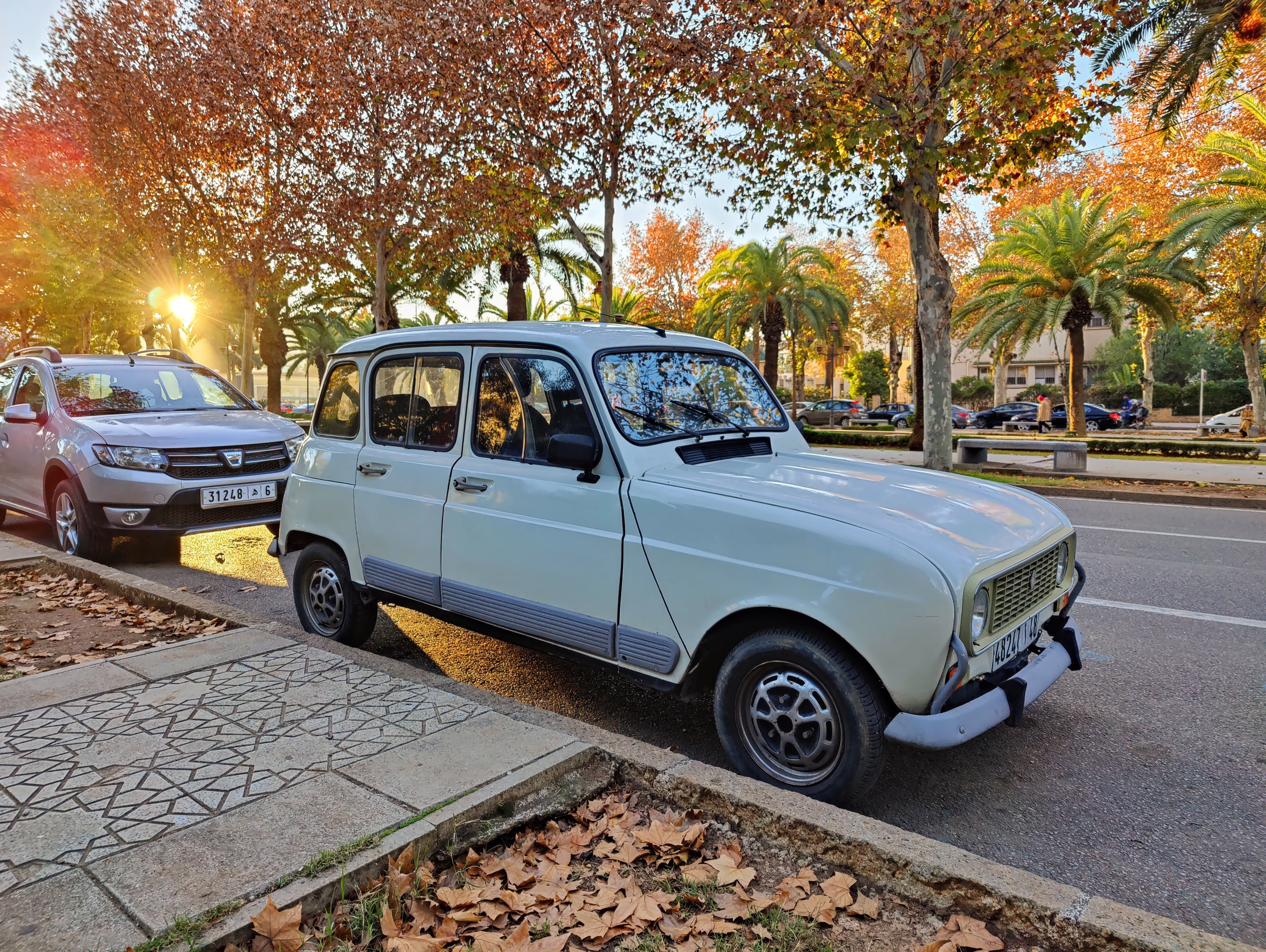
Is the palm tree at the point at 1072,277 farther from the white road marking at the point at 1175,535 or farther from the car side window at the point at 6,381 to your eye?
the car side window at the point at 6,381

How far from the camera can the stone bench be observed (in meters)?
15.8

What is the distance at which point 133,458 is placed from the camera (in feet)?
23.8

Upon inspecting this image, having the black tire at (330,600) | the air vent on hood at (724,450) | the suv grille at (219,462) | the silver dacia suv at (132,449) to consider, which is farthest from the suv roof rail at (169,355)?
the air vent on hood at (724,450)

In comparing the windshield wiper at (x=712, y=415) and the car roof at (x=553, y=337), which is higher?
the car roof at (x=553, y=337)

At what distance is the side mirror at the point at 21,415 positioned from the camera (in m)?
8.04

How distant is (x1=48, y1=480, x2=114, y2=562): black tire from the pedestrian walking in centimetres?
3495

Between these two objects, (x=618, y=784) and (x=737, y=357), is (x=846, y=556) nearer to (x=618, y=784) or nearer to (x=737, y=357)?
(x=618, y=784)

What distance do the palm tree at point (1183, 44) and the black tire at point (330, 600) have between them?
13.4m

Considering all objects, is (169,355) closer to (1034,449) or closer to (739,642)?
(739,642)

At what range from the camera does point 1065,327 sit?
2575 centimetres

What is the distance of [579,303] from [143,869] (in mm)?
30084

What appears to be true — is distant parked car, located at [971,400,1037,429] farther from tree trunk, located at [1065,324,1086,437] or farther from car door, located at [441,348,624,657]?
car door, located at [441,348,624,657]

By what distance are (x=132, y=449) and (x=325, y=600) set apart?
3465 mm

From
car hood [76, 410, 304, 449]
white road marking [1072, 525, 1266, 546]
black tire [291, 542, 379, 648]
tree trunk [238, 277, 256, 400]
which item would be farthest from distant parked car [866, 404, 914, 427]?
black tire [291, 542, 379, 648]
